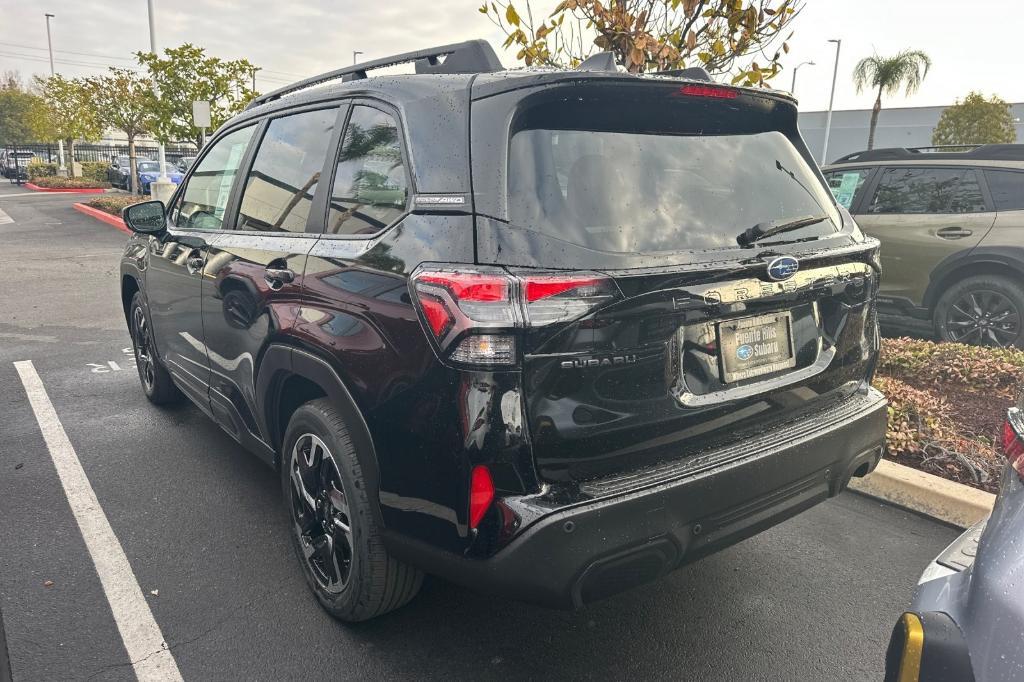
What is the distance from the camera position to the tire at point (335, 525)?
243 centimetres

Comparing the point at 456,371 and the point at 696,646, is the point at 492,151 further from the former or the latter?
the point at 696,646

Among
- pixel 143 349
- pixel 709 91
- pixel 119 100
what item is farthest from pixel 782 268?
pixel 119 100

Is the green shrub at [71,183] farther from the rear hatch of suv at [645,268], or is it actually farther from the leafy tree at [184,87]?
the rear hatch of suv at [645,268]

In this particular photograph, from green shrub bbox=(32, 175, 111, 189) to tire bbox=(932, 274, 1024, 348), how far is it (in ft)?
107

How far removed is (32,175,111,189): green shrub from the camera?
30.4m

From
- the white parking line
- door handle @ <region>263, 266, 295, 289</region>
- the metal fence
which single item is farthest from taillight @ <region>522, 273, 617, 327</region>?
the metal fence

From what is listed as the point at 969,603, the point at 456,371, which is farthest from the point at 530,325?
the point at 969,603

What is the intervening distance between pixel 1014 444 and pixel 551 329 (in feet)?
3.46

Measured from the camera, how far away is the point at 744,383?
7.59ft

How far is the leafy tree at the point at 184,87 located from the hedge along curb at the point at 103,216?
2505mm

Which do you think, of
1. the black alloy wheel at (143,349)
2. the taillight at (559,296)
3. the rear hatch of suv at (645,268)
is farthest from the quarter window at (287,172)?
the black alloy wheel at (143,349)

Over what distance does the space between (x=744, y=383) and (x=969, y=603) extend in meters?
0.93

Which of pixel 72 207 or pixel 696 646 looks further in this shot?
pixel 72 207

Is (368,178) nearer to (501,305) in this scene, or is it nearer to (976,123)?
(501,305)
